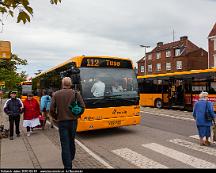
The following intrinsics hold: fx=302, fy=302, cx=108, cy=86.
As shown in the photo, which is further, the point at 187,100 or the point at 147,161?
the point at 187,100

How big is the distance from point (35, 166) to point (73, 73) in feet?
14.5

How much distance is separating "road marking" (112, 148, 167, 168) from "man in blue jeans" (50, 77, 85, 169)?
5.52ft

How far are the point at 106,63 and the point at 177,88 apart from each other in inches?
492

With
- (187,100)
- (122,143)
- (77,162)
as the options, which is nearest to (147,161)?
(77,162)

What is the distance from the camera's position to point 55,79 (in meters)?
13.9

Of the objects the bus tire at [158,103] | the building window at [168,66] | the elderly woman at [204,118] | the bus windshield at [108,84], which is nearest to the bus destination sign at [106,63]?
the bus windshield at [108,84]

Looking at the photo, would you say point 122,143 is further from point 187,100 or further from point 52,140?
point 187,100

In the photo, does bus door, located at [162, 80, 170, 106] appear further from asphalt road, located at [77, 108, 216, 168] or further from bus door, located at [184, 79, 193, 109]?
asphalt road, located at [77, 108, 216, 168]

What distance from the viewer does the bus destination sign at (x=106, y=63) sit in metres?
10.7

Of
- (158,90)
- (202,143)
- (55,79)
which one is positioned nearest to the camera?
(202,143)

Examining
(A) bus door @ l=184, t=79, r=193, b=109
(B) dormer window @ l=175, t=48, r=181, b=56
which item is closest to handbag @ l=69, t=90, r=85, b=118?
(A) bus door @ l=184, t=79, r=193, b=109

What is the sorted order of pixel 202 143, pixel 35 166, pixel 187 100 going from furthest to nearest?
pixel 187 100 → pixel 202 143 → pixel 35 166

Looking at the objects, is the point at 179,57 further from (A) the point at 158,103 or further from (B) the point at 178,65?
(A) the point at 158,103

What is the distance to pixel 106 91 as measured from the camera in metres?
10.6
